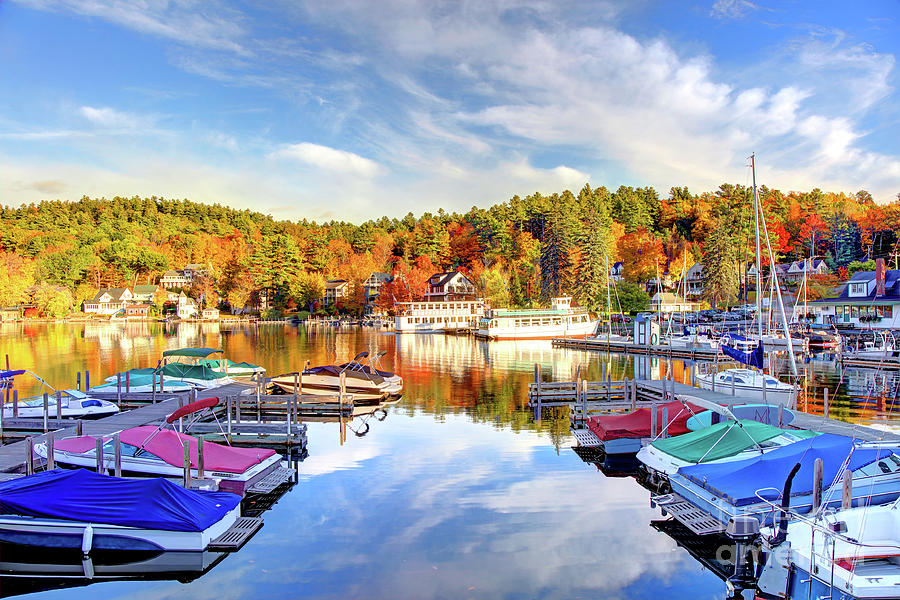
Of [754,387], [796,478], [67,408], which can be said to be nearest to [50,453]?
[67,408]

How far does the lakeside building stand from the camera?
194 feet

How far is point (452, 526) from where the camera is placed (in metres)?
14.9

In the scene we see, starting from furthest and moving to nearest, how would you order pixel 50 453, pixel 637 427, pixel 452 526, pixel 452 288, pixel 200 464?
1. pixel 452 288
2. pixel 637 427
3. pixel 200 464
4. pixel 50 453
5. pixel 452 526

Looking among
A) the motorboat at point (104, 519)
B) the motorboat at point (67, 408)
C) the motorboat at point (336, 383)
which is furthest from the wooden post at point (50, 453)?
the motorboat at point (336, 383)

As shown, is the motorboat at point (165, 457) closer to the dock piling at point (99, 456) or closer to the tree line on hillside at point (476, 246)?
the dock piling at point (99, 456)

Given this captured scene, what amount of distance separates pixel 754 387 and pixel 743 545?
1718 cm

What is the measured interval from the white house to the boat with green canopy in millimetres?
137666

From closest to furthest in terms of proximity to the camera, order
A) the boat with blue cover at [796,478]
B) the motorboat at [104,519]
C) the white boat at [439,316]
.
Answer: the motorboat at [104,519] < the boat with blue cover at [796,478] < the white boat at [439,316]

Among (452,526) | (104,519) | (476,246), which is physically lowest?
(452,526)

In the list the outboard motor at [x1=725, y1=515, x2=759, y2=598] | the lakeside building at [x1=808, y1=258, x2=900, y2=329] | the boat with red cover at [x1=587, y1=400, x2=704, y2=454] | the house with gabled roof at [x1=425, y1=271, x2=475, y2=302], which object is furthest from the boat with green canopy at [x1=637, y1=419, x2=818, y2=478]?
the house with gabled roof at [x1=425, y1=271, x2=475, y2=302]

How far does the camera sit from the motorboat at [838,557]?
9.75m

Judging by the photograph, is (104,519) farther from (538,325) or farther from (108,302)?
(108,302)

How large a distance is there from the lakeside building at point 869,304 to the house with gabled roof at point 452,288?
53.5 meters

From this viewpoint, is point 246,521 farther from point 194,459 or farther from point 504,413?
point 504,413
